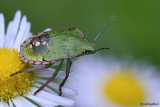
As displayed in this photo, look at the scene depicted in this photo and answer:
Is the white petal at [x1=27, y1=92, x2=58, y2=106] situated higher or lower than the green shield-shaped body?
lower

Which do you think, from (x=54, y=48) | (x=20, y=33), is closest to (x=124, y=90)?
(x=20, y=33)

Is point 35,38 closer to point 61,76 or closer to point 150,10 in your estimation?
point 61,76

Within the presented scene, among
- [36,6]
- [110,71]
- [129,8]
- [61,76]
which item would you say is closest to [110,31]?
[129,8]

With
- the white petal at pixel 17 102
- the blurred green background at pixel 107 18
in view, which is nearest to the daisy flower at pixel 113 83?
the blurred green background at pixel 107 18

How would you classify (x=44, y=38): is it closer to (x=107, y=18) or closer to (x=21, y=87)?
(x=21, y=87)

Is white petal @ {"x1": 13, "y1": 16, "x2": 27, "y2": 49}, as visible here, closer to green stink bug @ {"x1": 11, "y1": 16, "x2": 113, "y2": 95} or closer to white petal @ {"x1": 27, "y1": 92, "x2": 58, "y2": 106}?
green stink bug @ {"x1": 11, "y1": 16, "x2": 113, "y2": 95}

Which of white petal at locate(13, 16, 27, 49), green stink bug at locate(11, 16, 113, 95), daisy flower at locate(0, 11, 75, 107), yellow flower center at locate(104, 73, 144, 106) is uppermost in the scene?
white petal at locate(13, 16, 27, 49)

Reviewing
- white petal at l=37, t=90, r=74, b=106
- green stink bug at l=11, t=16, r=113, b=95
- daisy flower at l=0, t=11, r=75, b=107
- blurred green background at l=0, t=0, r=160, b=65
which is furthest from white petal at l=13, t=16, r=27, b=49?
blurred green background at l=0, t=0, r=160, b=65
